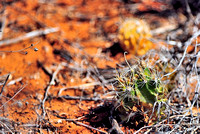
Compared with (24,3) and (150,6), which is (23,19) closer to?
(24,3)

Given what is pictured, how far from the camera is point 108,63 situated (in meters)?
2.82

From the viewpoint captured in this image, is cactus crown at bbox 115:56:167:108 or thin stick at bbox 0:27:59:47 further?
thin stick at bbox 0:27:59:47

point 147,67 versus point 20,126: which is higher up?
point 147,67

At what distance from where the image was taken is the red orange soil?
1.81 m

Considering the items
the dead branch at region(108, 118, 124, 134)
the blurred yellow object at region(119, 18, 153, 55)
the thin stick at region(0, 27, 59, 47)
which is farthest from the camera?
the thin stick at region(0, 27, 59, 47)

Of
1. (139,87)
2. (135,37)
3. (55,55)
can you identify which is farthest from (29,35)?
(139,87)

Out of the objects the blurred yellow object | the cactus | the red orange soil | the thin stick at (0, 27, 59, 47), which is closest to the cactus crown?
the cactus

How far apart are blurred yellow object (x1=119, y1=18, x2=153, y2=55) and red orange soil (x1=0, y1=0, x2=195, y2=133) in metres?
0.21

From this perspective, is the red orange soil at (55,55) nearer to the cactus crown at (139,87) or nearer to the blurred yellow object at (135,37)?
the blurred yellow object at (135,37)

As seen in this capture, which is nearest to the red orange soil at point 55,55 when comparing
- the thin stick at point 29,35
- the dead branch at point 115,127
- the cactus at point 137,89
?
the thin stick at point 29,35

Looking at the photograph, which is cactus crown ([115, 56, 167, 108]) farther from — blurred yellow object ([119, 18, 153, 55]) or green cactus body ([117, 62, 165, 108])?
blurred yellow object ([119, 18, 153, 55])

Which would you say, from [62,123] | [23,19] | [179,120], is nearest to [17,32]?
[23,19]

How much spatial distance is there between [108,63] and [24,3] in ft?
6.97

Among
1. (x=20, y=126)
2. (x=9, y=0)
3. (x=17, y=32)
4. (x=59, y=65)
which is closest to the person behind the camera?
(x=20, y=126)
